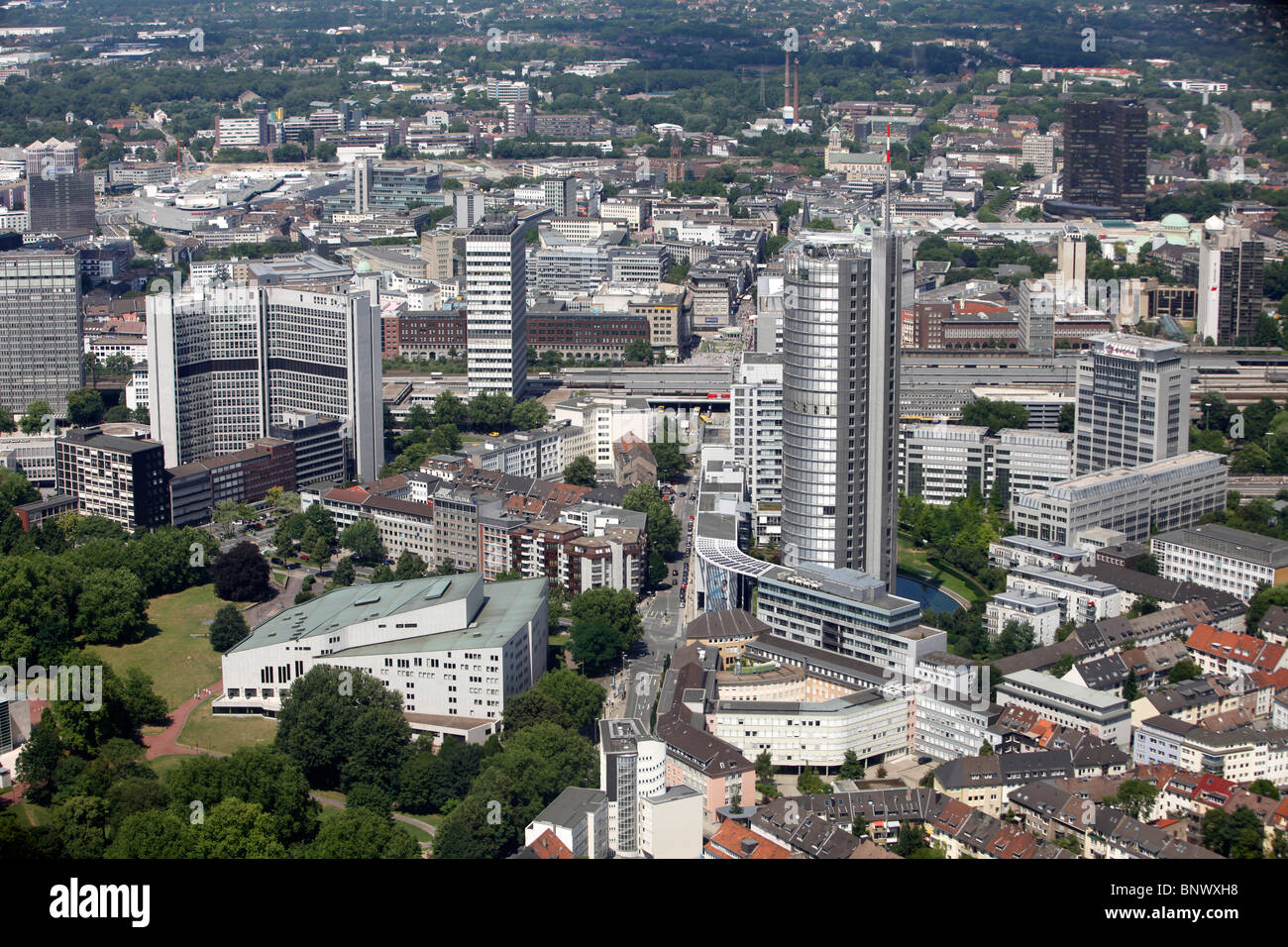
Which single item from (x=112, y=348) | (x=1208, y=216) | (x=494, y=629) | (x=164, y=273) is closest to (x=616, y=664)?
(x=494, y=629)

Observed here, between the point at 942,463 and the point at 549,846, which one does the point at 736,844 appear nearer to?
the point at 549,846

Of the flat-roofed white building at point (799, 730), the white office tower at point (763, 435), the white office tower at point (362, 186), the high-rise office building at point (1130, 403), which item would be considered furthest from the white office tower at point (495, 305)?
the white office tower at point (362, 186)

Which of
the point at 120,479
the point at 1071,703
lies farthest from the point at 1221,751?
the point at 120,479

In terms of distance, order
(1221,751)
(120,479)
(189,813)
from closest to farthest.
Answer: (189,813), (1221,751), (120,479)
